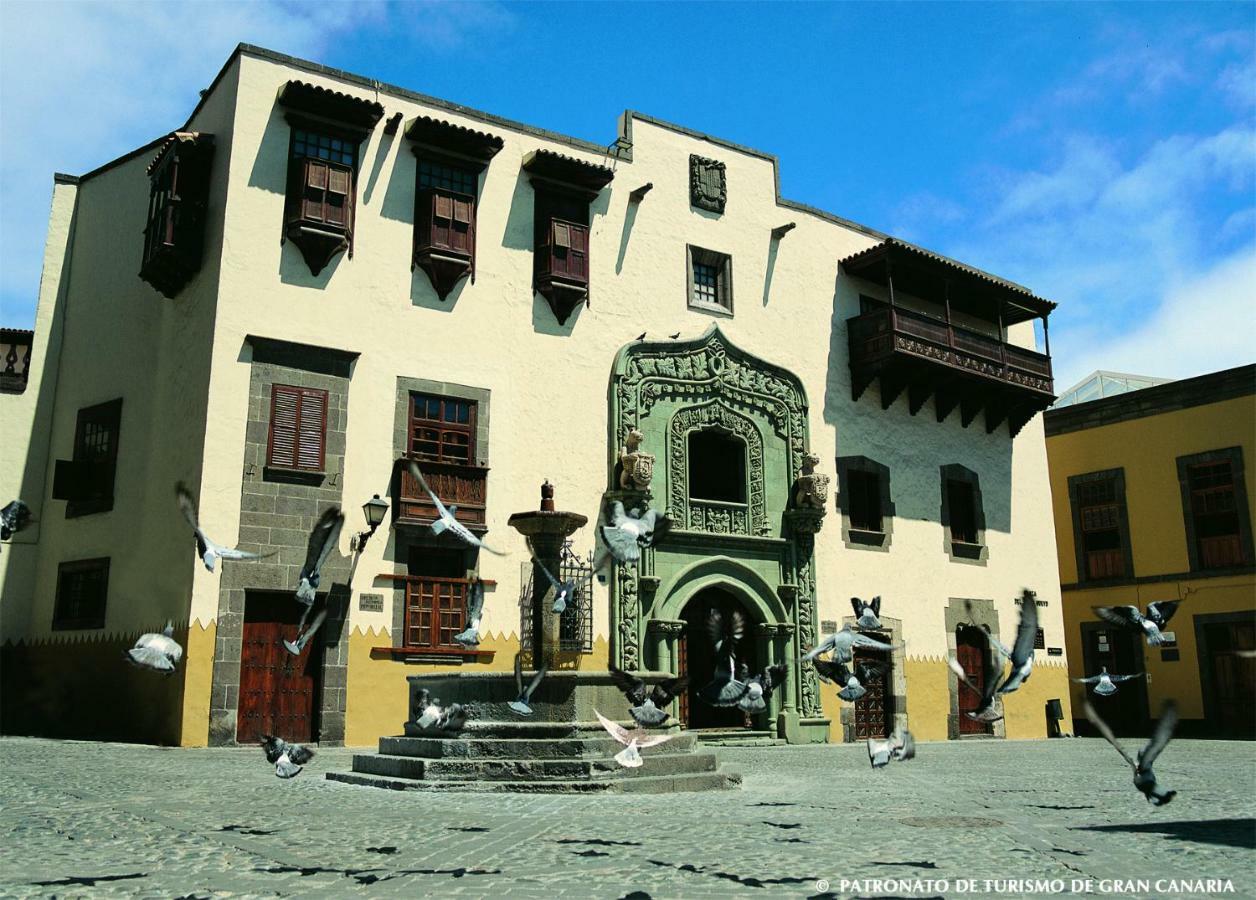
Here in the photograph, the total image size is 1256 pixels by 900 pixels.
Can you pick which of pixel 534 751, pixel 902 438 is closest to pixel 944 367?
pixel 902 438

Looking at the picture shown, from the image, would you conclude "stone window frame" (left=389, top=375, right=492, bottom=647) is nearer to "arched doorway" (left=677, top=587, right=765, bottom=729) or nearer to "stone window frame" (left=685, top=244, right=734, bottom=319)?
"arched doorway" (left=677, top=587, right=765, bottom=729)

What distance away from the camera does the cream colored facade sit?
18.6 m

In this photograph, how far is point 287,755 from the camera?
9.05m

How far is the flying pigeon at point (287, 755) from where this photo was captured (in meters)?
8.84

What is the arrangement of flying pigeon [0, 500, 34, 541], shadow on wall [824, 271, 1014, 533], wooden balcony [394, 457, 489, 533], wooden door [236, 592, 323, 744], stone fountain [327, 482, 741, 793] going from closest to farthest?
1. stone fountain [327, 482, 741, 793]
2. flying pigeon [0, 500, 34, 541]
3. wooden door [236, 592, 323, 744]
4. wooden balcony [394, 457, 489, 533]
5. shadow on wall [824, 271, 1014, 533]

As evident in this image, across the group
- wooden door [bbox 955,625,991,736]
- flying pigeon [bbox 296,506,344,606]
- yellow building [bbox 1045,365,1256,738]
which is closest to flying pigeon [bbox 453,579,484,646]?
flying pigeon [bbox 296,506,344,606]

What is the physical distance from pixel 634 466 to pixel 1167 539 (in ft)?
60.6

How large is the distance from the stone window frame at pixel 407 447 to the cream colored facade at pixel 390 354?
0.15 metres

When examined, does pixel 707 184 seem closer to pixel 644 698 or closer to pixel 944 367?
pixel 944 367

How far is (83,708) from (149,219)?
9336mm

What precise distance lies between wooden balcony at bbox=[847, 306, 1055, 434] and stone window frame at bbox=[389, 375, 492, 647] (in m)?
10.3

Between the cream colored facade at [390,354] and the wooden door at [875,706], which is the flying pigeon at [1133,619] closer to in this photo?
the cream colored facade at [390,354]

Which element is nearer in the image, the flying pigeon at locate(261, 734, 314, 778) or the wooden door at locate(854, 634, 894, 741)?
the flying pigeon at locate(261, 734, 314, 778)

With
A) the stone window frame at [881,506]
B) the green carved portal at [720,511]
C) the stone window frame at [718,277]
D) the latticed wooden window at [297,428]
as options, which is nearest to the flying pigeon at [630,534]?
the latticed wooden window at [297,428]
